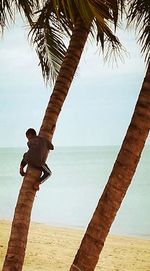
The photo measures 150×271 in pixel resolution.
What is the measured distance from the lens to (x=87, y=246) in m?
3.41

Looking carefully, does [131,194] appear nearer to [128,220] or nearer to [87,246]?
[128,220]

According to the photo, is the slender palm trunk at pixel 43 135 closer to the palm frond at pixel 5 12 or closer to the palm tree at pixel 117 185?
the palm frond at pixel 5 12

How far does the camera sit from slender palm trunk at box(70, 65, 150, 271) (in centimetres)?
340

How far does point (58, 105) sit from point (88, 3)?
1577 mm

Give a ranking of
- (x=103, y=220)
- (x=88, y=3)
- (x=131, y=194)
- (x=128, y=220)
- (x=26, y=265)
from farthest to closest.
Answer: (x=131, y=194)
(x=128, y=220)
(x=26, y=265)
(x=103, y=220)
(x=88, y=3)

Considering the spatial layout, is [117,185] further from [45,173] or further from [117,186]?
[45,173]

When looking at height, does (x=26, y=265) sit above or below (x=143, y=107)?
below

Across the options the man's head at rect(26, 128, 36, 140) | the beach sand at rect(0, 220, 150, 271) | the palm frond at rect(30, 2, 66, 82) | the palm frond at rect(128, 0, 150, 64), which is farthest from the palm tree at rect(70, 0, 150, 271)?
the beach sand at rect(0, 220, 150, 271)

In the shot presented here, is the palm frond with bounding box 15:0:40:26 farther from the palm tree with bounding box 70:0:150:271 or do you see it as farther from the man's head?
the palm tree with bounding box 70:0:150:271

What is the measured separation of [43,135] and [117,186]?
4.31 feet

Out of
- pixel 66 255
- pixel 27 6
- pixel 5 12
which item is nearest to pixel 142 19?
pixel 27 6

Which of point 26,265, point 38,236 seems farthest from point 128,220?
point 26,265

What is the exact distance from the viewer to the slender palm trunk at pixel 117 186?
3402 millimetres

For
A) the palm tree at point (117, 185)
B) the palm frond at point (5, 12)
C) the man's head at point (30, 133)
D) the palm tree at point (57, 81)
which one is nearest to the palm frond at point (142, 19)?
the palm tree at point (57, 81)
